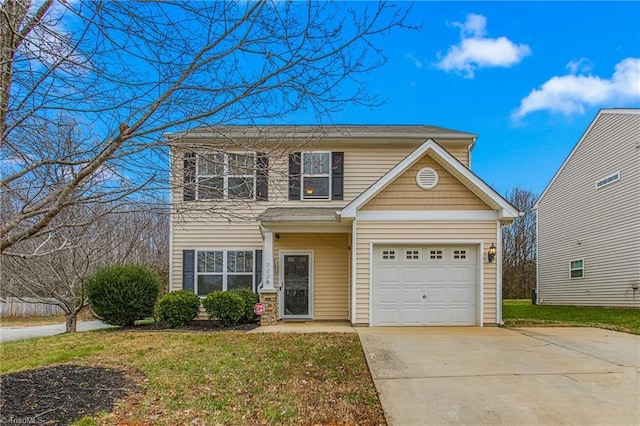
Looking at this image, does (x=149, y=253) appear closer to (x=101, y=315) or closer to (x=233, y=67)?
(x=101, y=315)

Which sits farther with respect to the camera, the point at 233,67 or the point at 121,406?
the point at 121,406

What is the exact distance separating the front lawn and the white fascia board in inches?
121

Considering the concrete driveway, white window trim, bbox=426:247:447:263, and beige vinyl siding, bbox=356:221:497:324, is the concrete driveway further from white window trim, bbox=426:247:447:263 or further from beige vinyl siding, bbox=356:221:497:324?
white window trim, bbox=426:247:447:263

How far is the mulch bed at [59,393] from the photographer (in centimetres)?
409

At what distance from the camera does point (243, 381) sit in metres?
5.61

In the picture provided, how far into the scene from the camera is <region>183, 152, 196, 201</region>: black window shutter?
4218 millimetres

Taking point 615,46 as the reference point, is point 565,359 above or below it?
below

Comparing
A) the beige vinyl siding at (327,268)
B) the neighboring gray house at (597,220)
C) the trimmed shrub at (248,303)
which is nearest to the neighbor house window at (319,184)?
the beige vinyl siding at (327,268)

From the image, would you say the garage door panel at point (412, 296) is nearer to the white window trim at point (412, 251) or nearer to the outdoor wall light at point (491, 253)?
the white window trim at point (412, 251)

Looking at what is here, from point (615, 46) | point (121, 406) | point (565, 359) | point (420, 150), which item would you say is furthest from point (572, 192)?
point (121, 406)

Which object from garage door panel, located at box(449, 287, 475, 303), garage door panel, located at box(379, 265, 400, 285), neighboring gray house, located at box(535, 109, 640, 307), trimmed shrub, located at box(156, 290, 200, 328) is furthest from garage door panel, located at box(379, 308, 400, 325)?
neighboring gray house, located at box(535, 109, 640, 307)

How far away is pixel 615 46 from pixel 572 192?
27.4 ft

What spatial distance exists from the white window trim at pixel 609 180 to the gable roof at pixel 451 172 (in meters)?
7.67

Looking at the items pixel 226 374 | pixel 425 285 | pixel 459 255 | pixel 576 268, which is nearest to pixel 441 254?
pixel 459 255
